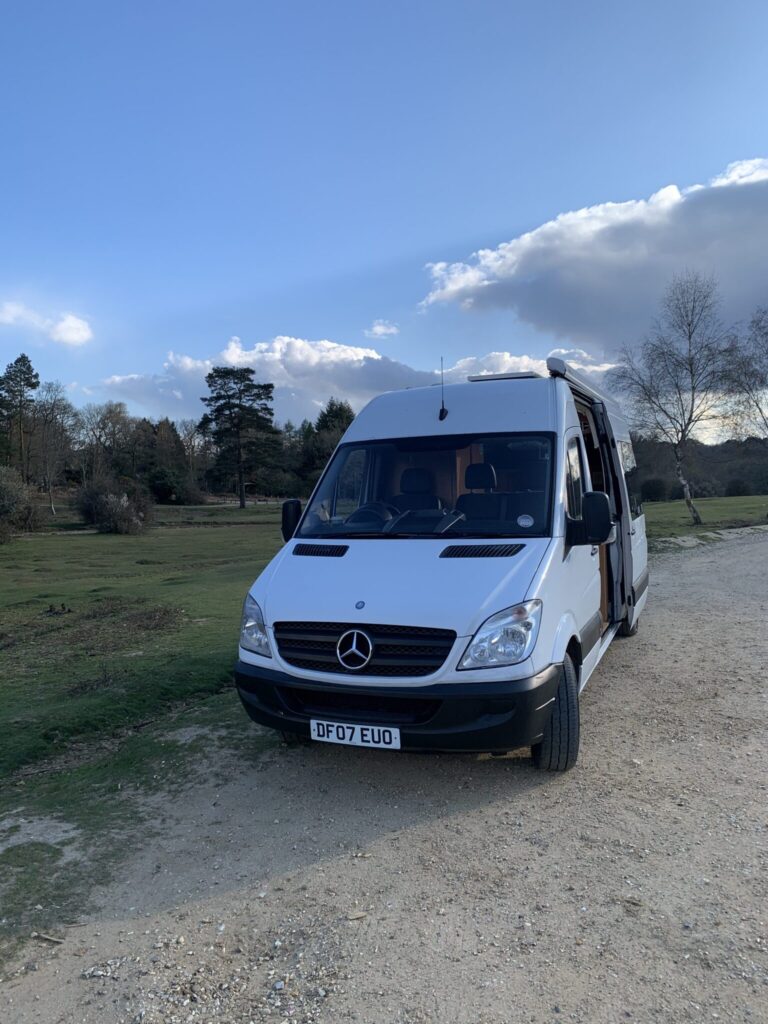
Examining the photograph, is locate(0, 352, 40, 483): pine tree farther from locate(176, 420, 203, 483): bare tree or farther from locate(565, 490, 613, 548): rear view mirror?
locate(565, 490, 613, 548): rear view mirror

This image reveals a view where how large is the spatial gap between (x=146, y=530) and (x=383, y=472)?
116 ft

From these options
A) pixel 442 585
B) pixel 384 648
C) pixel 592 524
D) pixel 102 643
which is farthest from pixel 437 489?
pixel 102 643

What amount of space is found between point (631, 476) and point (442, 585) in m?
5.18

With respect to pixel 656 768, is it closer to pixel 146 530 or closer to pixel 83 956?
pixel 83 956

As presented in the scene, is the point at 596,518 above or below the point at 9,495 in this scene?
below

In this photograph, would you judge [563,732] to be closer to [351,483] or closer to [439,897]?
[439,897]

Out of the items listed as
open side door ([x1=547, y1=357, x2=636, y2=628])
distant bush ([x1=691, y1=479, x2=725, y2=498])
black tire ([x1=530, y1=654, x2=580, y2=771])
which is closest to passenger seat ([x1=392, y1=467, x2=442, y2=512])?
black tire ([x1=530, y1=654, x2=580, y2=771])

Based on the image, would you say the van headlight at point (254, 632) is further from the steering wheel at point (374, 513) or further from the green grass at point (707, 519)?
the green grass at point (707, 519)

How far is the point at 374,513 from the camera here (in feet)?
18.2

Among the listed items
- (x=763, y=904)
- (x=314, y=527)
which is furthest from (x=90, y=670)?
(x=763, y=904)

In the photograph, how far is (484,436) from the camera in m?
5.68

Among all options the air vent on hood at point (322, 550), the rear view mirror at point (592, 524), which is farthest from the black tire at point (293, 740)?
the rear view mirror at point (592, 524)

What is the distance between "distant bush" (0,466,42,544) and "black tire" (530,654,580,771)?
31.1 m

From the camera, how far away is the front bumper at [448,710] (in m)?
4.10
